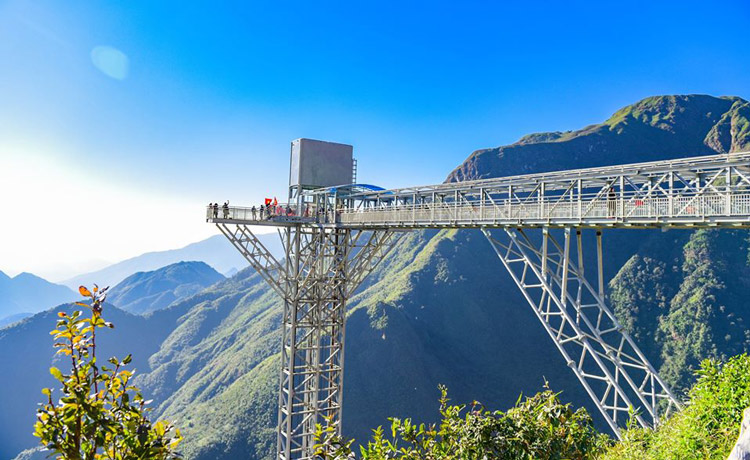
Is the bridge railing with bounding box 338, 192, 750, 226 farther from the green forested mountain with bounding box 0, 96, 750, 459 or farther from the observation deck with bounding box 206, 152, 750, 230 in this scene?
the green forested mountain with bounding box 0, 96, 750, 459

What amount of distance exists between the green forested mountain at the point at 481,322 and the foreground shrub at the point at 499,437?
60.4m

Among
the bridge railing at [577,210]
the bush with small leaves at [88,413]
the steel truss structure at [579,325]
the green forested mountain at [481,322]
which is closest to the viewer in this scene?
the bush with small leaves at [88,413]

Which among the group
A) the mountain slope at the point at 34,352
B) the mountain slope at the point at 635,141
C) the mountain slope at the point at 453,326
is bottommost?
the mountain slope at the point at 34,352

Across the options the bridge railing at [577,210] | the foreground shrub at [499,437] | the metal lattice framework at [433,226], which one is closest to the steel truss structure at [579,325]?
the metal lattice framework at [433,226]

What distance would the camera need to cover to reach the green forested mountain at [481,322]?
63.4 m

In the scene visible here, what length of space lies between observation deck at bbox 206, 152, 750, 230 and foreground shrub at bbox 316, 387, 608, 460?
606 cm

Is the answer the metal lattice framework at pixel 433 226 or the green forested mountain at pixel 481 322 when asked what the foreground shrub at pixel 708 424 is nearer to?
the metal lattice framework at pixel 433 226

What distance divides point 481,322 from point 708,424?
76.2m

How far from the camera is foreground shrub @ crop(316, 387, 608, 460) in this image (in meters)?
5.13

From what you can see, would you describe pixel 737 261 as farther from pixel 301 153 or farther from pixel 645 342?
pixel 301 153

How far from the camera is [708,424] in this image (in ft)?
23.1

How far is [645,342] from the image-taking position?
2576 inches

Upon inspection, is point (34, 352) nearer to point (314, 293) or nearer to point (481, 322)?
point (481, 322)

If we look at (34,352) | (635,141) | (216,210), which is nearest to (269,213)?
(216,210)
